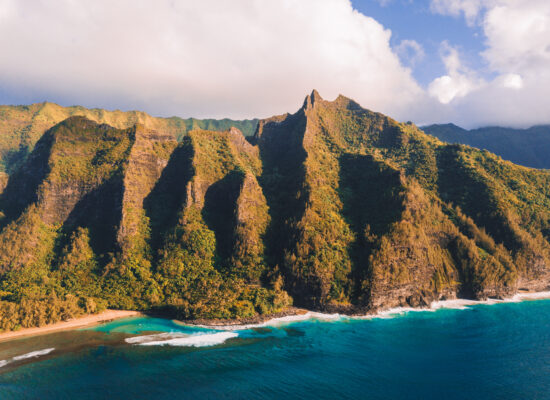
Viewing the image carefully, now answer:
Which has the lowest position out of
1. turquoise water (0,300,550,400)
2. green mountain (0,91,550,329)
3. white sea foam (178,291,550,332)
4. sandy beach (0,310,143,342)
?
turquoise water (0,300,550,400)

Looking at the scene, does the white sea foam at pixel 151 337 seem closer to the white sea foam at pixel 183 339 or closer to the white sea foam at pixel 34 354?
the white sea foam at pixel 183 339

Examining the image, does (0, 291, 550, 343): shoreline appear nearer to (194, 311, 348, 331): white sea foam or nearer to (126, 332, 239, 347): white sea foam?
(194, 311, 348, 331): white sea foam

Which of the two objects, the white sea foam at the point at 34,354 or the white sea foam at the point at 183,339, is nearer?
the white sea foam at the point at 34,354

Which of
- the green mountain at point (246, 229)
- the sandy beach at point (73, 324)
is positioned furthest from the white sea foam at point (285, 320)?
the sandy beach at point (73, 324)

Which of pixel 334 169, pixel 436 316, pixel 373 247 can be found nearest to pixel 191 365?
pixel 373 247

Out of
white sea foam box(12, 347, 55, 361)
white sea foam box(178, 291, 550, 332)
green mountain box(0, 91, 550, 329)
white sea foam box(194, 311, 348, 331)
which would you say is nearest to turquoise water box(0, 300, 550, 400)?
white sea foam box(12, 347, 55, 361)

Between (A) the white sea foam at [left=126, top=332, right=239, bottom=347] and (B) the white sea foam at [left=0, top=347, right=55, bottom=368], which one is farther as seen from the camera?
(A) the white sea foam at [left=126, top=332, right=239, bottom=347]

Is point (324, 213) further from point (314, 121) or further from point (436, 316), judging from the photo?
point (314, 121)
